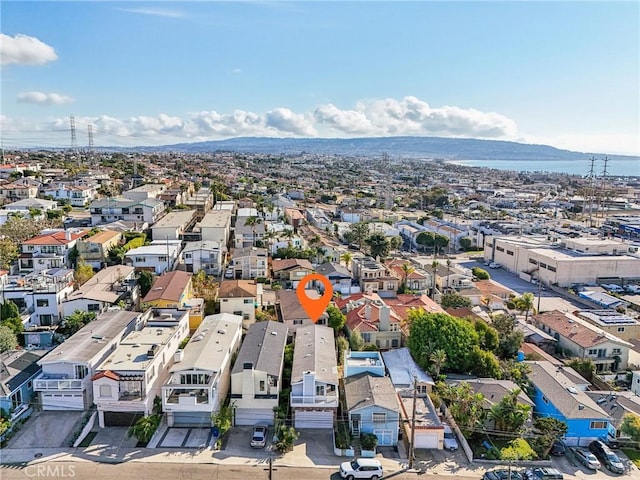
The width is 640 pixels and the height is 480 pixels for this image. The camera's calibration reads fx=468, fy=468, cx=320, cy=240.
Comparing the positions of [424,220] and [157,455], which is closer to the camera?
[157,455]

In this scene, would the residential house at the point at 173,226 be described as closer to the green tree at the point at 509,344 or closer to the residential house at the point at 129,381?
the residential house at the point at 129,381

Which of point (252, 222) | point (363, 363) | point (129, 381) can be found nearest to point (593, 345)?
point (363, 363)

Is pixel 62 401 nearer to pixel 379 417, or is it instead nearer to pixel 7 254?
pixel 379 417

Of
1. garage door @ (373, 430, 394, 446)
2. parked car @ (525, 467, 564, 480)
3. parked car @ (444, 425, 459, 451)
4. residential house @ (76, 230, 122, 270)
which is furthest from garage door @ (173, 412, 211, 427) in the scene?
residential house @ (76, 230, 122, 270)

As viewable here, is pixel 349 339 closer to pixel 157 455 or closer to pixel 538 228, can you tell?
pixel 157 455

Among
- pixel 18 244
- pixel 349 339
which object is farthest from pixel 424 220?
pixel 18 244

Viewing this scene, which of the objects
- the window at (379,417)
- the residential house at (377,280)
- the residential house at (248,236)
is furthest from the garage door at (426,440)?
the residential house at (248,236)
